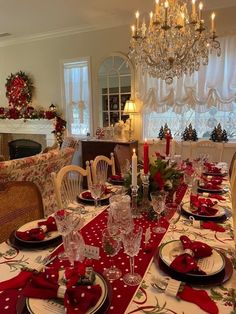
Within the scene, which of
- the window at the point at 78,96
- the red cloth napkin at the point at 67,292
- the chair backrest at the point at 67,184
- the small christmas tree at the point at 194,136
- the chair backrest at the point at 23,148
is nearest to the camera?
the red cloth napkin at the point at 67,292

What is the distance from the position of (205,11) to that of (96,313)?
4.27 m

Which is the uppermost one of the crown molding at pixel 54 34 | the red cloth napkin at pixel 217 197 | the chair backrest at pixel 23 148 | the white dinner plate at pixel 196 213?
the crown molding at pixel 54 34

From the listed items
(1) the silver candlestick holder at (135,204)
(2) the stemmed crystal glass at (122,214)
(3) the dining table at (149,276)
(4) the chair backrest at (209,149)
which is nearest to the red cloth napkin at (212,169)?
(4) the chair backrest at (209,149)

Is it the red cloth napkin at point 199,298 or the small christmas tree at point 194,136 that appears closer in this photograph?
the red cloth napkin at point 199,298

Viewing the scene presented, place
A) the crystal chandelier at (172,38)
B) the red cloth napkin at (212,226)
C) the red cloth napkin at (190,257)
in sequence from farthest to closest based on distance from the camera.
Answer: the crystal chandelier at (172,38)
the red cloth napkin at (212,226)
the red cloth napkin at (190,257)

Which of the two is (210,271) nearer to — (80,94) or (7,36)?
(80,94)

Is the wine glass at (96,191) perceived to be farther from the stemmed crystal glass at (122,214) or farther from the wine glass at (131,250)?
the wine glass at (131,250)

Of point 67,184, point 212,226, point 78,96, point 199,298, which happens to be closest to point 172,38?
point 67,184

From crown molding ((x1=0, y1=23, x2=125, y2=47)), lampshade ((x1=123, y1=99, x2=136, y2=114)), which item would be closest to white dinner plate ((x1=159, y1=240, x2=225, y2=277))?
lampshade ((x1=123, y1=99, x2=136, y2=114))

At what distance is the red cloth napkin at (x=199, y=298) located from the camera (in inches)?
32.4

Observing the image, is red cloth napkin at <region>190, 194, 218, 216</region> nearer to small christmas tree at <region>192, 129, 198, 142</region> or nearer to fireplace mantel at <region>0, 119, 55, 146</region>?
small christmas tree at <region>192, 129, 198, 142</region>

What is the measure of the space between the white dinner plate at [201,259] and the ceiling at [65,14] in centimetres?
351

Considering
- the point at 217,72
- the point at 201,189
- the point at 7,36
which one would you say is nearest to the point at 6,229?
the point at 201,189

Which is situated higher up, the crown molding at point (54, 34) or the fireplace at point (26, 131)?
the crown molding at point (54, 34)
